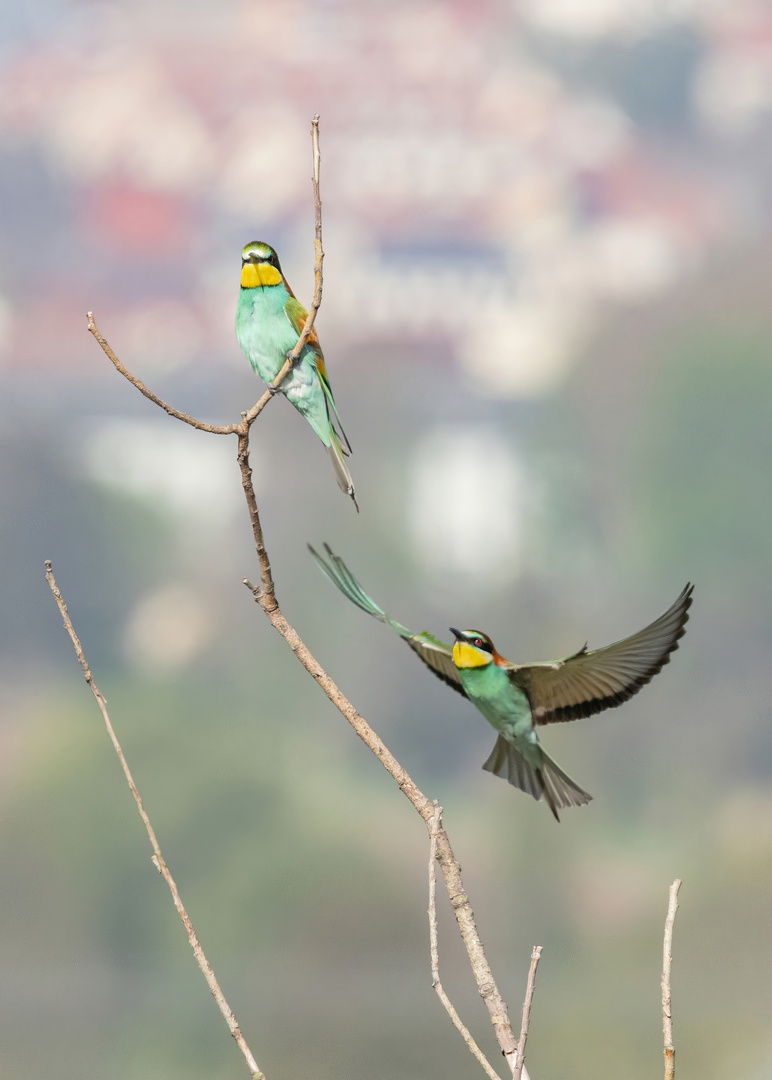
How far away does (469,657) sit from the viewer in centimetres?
94

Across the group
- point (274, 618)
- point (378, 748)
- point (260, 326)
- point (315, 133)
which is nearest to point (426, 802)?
point (378, 748)

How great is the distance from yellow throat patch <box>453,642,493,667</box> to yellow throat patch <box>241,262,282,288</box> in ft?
1.91

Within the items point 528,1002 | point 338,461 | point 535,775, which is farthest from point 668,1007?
point 338,461

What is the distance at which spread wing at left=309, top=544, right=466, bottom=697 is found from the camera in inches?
35.6

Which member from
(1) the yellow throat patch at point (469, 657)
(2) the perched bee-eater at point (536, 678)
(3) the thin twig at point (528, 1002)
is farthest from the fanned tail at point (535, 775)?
(3) the thin twig at point (528, 1002)

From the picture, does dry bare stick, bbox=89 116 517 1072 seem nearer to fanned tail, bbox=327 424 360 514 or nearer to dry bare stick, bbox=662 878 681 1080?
dry bare stick, bbox=662 878 681 1080

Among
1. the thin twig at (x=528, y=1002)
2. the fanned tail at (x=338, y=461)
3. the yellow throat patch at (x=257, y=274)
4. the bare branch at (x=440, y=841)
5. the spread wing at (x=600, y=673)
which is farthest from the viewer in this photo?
the yellow throat patch at (x=257, y=274)

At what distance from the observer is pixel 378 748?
766mm

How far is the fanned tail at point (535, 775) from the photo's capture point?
1022 mm

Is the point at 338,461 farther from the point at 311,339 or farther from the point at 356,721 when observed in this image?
the point at 356,721

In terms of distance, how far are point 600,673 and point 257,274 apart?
2.22 ft

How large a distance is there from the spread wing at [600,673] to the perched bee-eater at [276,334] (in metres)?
0.42

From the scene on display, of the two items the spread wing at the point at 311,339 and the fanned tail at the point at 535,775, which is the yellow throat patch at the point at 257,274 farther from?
the fanned tail at the point at 535,775

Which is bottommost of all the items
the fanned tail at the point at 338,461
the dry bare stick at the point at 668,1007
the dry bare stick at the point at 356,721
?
the dry bare stick at the point at 668,1007
